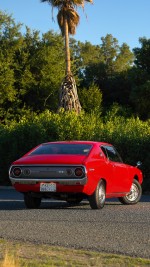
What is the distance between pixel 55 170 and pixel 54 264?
636cm

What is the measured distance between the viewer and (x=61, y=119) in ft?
84.1

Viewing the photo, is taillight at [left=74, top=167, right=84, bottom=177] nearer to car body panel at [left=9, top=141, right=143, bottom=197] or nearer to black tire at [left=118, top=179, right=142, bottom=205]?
car body panel at [left=9, top=141, right=143, bottom=197]

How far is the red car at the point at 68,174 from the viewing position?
14.0m

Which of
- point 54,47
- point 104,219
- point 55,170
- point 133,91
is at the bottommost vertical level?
point 104,219

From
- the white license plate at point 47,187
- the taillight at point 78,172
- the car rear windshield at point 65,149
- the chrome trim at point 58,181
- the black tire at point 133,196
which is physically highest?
the car rear windshield at point 65,149

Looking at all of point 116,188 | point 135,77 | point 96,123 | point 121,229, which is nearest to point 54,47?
point 135,77

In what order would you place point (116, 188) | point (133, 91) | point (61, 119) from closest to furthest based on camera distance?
1. point (116, 188)
2. point (61, 119)
3. point (133, 91)

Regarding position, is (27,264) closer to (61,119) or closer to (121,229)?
(121,229)

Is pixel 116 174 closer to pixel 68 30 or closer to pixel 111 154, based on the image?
pixel 111 154

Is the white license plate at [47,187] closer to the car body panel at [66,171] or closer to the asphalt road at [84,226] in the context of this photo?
the car body panel at [66,171]

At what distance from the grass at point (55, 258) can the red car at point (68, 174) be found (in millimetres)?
4729

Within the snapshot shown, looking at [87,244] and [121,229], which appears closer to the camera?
[87,244]

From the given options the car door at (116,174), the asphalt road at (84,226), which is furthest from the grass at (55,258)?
the car door at (116,174)

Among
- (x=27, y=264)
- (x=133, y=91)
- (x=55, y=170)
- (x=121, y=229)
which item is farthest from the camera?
(x=133, y=91)
